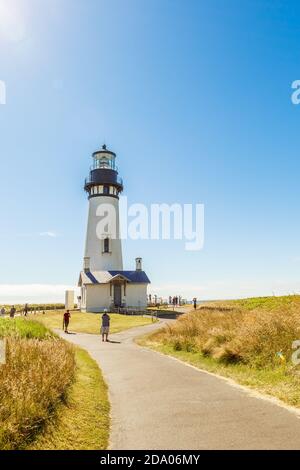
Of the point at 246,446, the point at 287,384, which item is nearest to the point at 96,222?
the point at 287,384

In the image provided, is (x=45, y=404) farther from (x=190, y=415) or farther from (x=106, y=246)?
(x=106, y=246)

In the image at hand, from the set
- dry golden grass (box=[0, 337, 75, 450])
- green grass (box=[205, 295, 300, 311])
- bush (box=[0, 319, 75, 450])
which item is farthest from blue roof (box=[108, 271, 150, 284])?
dry golden grass (box=[0, 337, 75, 450])

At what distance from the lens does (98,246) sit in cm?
4950

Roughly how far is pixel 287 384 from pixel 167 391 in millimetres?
3112

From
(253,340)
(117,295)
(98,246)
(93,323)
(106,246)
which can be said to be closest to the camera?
(253,340)

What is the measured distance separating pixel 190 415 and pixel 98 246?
42527mm

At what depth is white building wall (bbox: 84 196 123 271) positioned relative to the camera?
49375 mm

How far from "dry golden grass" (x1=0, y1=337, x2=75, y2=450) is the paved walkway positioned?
132 cm

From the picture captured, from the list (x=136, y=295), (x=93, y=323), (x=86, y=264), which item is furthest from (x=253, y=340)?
(x=86, y=264)

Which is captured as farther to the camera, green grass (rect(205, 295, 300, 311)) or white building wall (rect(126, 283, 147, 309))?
white building wall (rect(126, 283, 147, 309))

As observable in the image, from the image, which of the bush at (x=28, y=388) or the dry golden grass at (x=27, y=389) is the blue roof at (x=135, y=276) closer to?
the bush at (x=28, y=388)

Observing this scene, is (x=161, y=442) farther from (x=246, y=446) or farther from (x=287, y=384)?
(x=287, y=384)

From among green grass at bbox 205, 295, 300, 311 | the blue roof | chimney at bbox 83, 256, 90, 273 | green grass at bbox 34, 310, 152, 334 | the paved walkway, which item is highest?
chimney at bbox 83, 256, 90, 273

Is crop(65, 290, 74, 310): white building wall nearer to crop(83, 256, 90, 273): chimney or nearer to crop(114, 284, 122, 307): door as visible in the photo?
crop(83, 256, 90, 273): chimney
